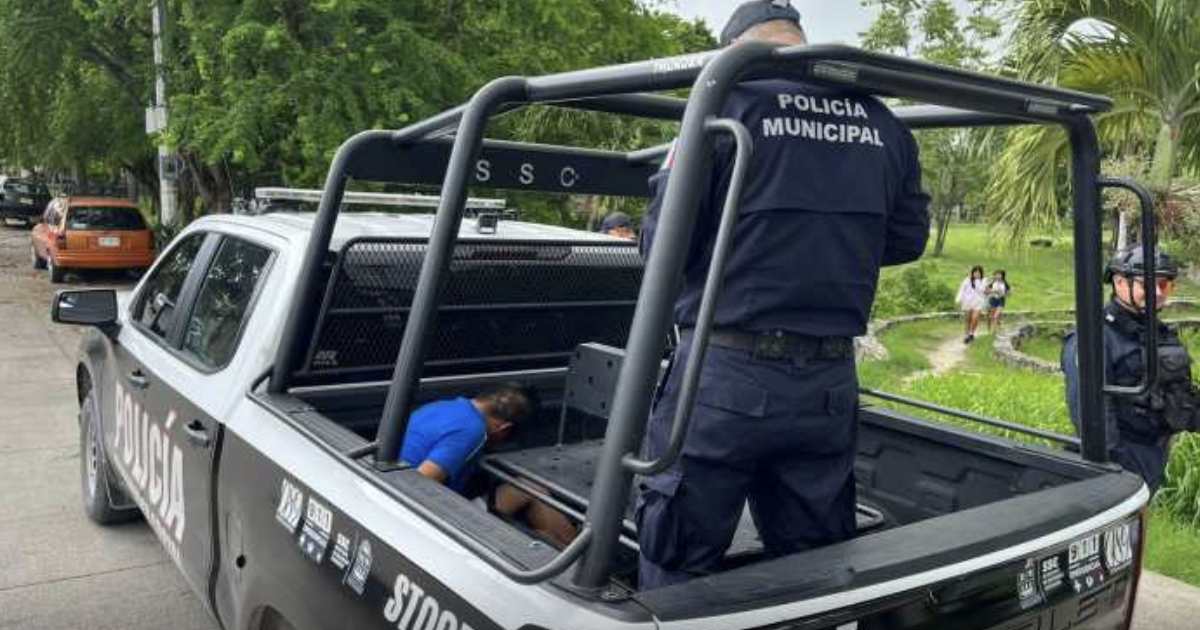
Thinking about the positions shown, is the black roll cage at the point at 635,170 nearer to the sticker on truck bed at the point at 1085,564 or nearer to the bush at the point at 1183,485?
the sticker on truck bed at the point at 1085,564

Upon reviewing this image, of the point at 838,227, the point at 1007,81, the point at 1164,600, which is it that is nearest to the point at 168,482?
the point at 838,227

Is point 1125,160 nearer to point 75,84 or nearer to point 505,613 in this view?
point 505,613

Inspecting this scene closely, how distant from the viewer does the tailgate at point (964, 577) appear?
70.6 inches

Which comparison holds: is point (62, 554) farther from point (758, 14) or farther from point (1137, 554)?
point (1137, 554)

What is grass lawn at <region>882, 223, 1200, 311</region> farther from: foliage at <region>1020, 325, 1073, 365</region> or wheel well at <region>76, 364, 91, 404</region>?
wheel well at <region>76, 364, 91, 404</region>

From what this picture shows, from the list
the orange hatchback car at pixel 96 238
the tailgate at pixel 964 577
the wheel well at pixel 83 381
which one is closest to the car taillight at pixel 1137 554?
the tailgate at pixel 964 577

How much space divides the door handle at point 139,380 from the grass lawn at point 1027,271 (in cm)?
703

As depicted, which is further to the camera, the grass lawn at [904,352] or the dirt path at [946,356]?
the dirt path at [946,356]

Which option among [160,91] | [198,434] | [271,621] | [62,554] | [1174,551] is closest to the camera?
[271,621]

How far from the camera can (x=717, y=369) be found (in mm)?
2086

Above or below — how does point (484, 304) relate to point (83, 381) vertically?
above

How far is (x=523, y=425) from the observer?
147 inches

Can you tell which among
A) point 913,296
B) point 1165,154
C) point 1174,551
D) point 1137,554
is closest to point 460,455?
point 1137,554

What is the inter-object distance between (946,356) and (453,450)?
38.7ft
